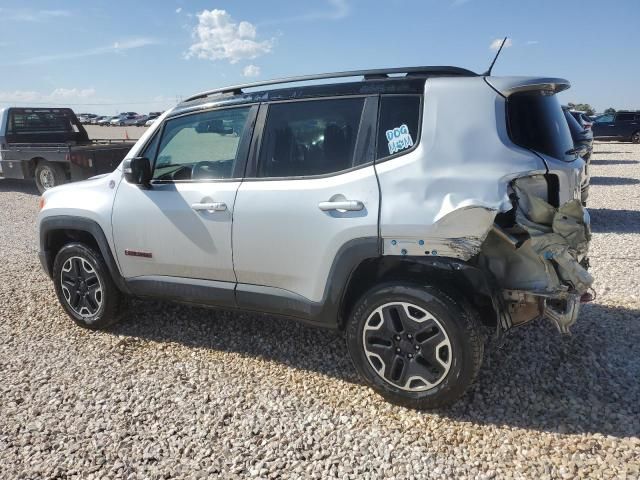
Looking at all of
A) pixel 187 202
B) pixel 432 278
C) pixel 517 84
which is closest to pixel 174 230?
pixel 187 202

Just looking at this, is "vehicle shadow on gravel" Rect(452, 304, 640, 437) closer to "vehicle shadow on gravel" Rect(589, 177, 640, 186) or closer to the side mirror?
the side mirror

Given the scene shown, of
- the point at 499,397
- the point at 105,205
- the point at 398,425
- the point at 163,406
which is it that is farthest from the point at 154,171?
the point at 499,397

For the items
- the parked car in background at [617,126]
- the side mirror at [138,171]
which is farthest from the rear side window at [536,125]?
the parked car in background at [617,126]

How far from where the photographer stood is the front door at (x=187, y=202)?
11.3 ft

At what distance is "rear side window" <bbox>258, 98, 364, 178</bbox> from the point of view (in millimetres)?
3084

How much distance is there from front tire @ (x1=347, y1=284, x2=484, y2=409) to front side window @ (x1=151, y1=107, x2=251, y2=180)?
141 centimetres

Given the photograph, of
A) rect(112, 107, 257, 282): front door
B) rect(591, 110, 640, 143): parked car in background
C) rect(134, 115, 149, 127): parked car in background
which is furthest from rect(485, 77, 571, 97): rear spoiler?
rect(134, 115, 149, 127): parked car in background

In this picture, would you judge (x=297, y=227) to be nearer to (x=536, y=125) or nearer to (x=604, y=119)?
(x=536, y=125)

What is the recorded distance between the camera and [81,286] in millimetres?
4203

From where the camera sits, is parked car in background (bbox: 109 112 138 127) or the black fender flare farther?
parked car in background (bbox: 109 112 138 127)

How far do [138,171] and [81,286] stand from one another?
125 centimetres

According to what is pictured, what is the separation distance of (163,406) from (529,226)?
7.97ft

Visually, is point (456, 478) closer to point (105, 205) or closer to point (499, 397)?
point (499, 397)

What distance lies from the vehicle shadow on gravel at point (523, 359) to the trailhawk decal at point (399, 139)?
1560 mm
